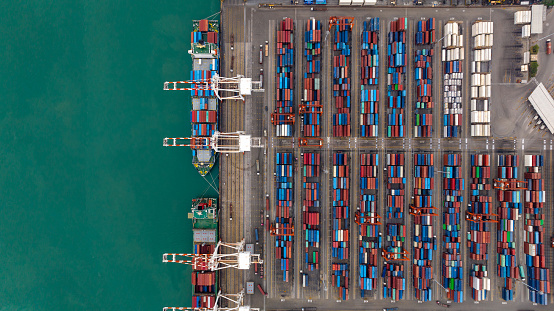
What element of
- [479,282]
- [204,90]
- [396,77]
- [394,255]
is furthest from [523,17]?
[204,90]

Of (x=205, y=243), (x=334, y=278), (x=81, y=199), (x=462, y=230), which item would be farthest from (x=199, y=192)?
(x=462, y=230)

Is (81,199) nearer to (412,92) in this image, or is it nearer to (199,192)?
(199,192)

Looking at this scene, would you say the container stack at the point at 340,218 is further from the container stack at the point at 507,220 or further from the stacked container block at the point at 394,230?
the container stack at the point at 507,220

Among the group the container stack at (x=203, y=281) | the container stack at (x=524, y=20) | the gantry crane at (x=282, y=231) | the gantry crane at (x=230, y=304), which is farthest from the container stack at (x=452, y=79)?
the container stack at (x=203, y=281)

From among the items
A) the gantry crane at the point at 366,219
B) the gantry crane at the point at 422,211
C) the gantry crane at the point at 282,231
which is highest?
the gantry crane at the point at 422,211

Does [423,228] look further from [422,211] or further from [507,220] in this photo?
[507,220]

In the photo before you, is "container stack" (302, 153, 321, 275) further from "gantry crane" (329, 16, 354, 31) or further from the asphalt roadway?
"gantry crane" (329, 16, 354, 31)

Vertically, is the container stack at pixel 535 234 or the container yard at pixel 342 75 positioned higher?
the container yard at pixel 342 75
